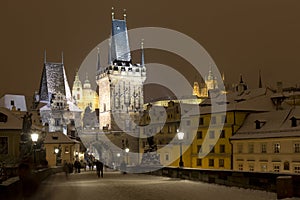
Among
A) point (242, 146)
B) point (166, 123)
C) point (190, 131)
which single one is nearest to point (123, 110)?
point (166, 123)

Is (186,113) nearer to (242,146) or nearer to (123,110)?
(242,146)

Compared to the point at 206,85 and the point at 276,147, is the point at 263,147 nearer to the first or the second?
the point at 276,147

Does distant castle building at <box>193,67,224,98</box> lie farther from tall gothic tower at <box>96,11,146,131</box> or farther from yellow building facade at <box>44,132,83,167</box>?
yellow building facade at <box>44,132,83,167</box>

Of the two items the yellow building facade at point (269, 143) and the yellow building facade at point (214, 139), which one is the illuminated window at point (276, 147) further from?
the yellow building facade at point (214, 139)

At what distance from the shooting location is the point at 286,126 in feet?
175

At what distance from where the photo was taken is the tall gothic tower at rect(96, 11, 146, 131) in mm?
137000

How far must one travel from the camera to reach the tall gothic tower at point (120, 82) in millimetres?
137000

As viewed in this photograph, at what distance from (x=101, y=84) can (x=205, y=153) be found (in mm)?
85940

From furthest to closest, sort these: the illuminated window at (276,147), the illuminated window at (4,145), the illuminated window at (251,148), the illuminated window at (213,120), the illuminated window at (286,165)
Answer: the illuminated window at (213,120) < the illuminated window at (251,148) < the illuminated window at (276,147) < the illuminated window at (4,145) < the illuminated window at (286,165)

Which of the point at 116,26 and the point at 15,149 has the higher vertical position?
the point at 116,26

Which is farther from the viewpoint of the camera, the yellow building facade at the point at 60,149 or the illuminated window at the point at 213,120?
the yellow building facade at the point at 60,149

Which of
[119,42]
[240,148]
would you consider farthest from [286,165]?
[119,42]

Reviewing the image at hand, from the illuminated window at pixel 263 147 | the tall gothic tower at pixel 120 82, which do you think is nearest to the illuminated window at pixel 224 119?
the illuminated window at pixel 263 147

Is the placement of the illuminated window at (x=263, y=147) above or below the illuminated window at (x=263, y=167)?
above
